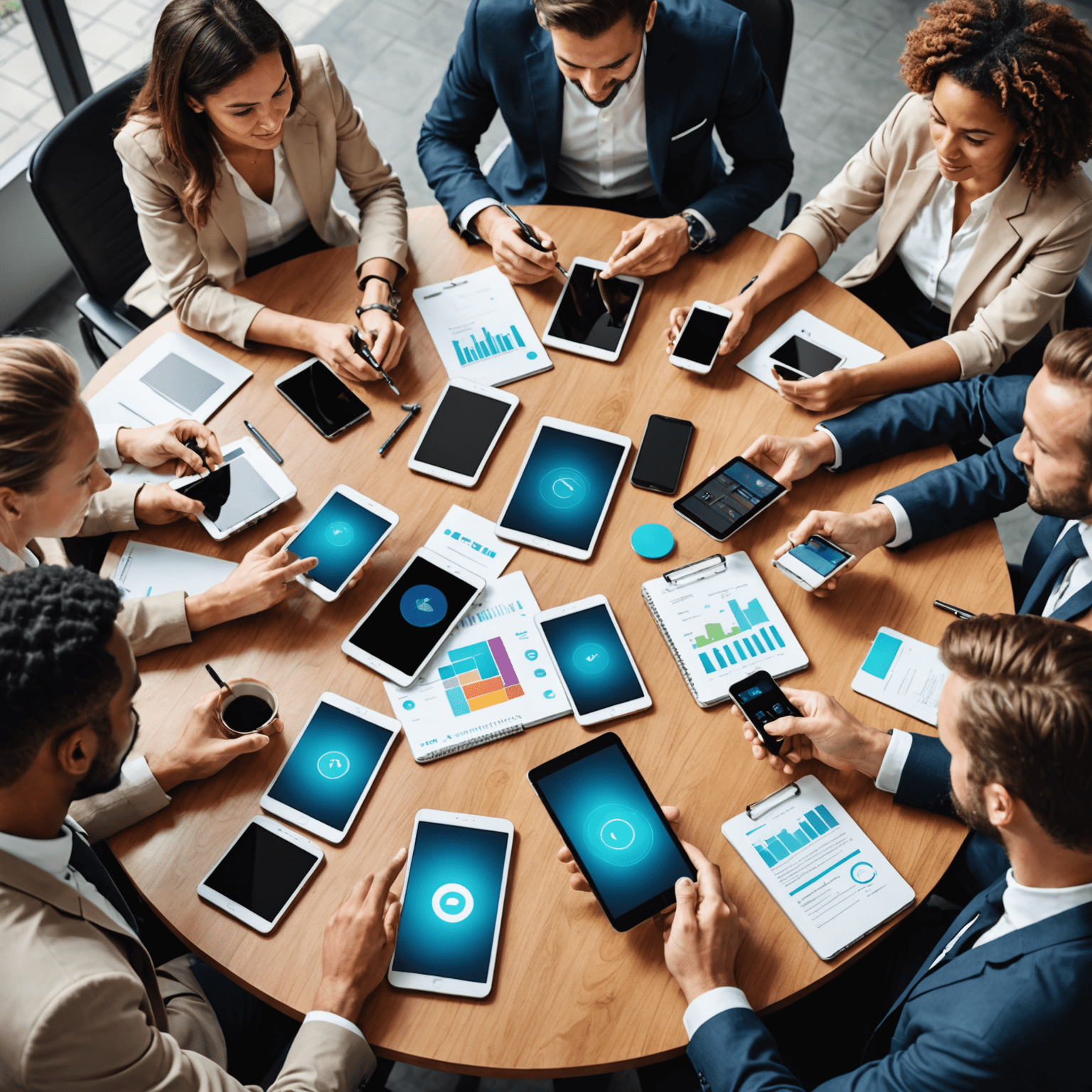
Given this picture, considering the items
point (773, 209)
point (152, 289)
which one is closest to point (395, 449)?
point (152, 289)

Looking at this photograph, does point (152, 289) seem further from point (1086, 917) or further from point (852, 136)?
point (852, 136)

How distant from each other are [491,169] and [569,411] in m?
1.27

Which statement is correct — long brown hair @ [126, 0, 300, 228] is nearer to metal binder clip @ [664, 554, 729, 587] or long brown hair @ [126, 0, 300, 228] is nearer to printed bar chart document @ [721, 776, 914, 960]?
metal binder clip @ [664, 554, 729, 587]

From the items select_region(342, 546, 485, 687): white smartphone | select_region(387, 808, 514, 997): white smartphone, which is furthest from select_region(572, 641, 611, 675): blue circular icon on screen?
select_region(387, 808, 514, 997): white smartphone

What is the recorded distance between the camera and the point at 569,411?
7.48 feet

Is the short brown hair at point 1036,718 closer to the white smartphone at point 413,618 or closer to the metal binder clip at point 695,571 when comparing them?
the metal binder clip at point 695,571

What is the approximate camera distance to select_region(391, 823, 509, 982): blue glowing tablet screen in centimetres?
163

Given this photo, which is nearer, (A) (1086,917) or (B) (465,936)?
(A) (1086,917)

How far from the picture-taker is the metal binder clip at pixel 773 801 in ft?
5.81

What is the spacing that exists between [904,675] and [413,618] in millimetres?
1043

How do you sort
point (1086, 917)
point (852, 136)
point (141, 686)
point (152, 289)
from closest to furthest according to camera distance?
point (1086, 917), point (141, 686), point (152, 289), point (852, 136)

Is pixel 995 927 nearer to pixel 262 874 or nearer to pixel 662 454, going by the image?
pixel 662 454

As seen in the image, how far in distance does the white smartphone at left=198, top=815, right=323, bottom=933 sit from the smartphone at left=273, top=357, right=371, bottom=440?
37.7 inches

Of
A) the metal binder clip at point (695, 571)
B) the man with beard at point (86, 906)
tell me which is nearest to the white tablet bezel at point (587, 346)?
the metal binder clip at point (695, 571)
